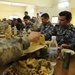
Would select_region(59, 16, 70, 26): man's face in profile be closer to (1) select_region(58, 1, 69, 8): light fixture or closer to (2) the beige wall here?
(1) select_region(58, 1, 69, 8): light fixture

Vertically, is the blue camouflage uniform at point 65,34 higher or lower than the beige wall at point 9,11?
lower

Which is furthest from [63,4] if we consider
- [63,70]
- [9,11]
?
[63,70]

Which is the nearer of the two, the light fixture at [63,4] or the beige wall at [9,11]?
the light fixture at [63,4]

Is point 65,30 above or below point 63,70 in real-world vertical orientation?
above

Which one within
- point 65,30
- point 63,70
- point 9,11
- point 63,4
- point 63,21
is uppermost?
point 63,4

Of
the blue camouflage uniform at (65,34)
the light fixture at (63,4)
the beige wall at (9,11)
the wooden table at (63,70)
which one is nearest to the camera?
the wooden table at (63,70)

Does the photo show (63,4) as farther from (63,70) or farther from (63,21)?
(63,70)

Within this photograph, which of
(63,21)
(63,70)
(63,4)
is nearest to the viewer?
(63,70)

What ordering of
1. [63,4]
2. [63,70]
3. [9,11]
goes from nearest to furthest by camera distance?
[63,70]
[63,4]
[9,11]

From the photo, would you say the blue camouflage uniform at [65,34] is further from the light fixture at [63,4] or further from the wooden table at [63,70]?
the light fixture at [63,4]

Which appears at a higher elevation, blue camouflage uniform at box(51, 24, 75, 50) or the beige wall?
the beige wall

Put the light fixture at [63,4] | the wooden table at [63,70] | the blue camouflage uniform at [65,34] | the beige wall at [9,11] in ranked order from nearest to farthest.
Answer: the wooden table at [63,70], the blue camouflage uniform at [65,34], the light fixture at [63,4], the beige wall at [9,11]

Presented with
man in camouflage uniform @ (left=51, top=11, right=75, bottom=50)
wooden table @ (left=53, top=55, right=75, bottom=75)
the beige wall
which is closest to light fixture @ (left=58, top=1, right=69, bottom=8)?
man in camouflage uniform @ (left=51, top=11, right=75, bottom=50)

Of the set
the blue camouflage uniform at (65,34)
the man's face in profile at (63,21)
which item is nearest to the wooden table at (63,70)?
the blue camouflage uniform at (65,34)
